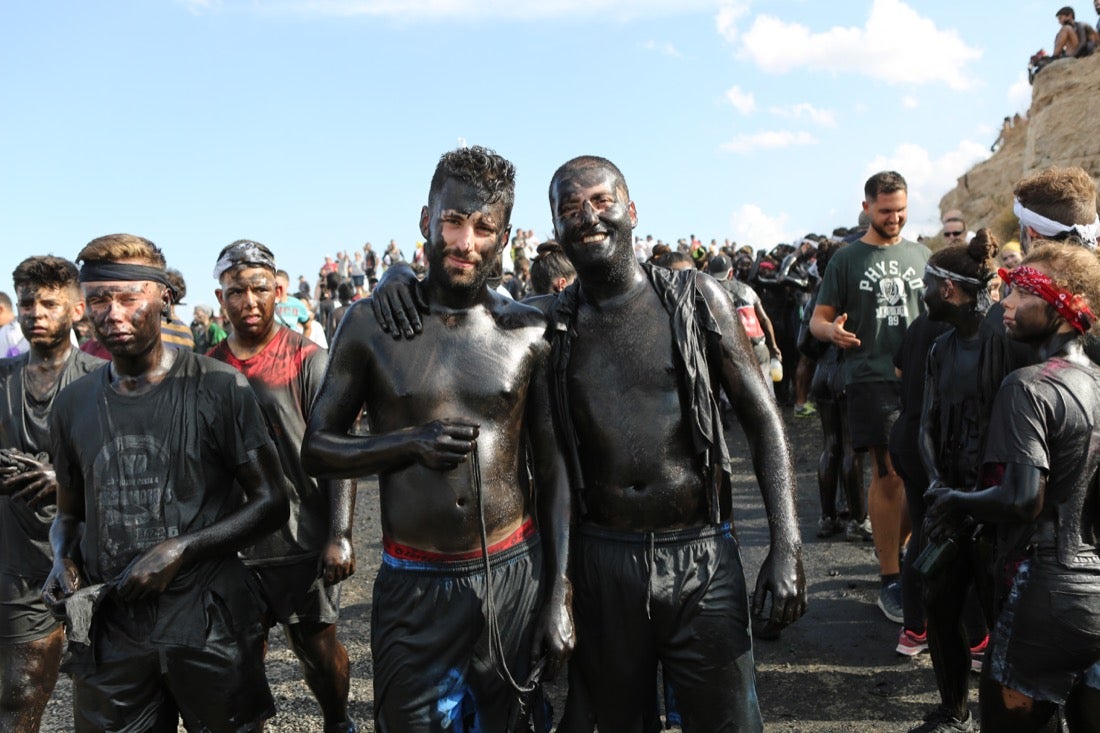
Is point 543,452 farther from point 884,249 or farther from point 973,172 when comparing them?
point 973,172

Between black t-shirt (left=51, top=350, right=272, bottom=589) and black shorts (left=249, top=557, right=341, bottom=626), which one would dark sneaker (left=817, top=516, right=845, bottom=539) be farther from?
black t-shirt (left=51, top=350, right=272, bottom=589)

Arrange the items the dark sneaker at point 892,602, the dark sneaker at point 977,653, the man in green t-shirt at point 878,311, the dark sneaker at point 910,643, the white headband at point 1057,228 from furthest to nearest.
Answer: the man in green t-shirt at point 878,311, the dark sneaker at point 892,602, the dark sneaker at point 910,643, the dark sneaker at point 977,653, the white headband at point 1057,228

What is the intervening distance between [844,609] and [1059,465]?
2.84 metres

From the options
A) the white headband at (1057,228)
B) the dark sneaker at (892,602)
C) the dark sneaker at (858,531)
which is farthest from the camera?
the dark sneaker at (858,531)

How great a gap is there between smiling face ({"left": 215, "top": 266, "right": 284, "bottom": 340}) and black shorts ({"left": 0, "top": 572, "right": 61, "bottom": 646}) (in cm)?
127

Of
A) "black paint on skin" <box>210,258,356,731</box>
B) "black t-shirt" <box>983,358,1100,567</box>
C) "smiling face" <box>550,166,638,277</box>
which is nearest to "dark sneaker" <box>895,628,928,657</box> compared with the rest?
"black t-shirt" <box>983,358,1100,567</box>

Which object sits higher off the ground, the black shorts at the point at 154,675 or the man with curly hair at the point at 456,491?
the man with curly hair at the point at 456,491

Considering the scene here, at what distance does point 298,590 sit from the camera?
4059mm

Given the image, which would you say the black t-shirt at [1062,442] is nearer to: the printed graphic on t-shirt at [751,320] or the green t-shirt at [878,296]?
the green t-shirt at [878,296]

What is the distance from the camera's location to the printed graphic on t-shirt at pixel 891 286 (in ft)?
18.4

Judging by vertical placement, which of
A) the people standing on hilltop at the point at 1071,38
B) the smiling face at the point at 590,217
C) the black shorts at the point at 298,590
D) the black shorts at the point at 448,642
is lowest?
the black shorts at the point at 298,590

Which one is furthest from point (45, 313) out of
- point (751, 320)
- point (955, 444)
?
point (751, 320)

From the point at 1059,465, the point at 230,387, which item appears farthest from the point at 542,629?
the point at 1059,465

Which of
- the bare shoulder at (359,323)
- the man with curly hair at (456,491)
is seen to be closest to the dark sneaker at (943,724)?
the man with curly hair at (456,491)
